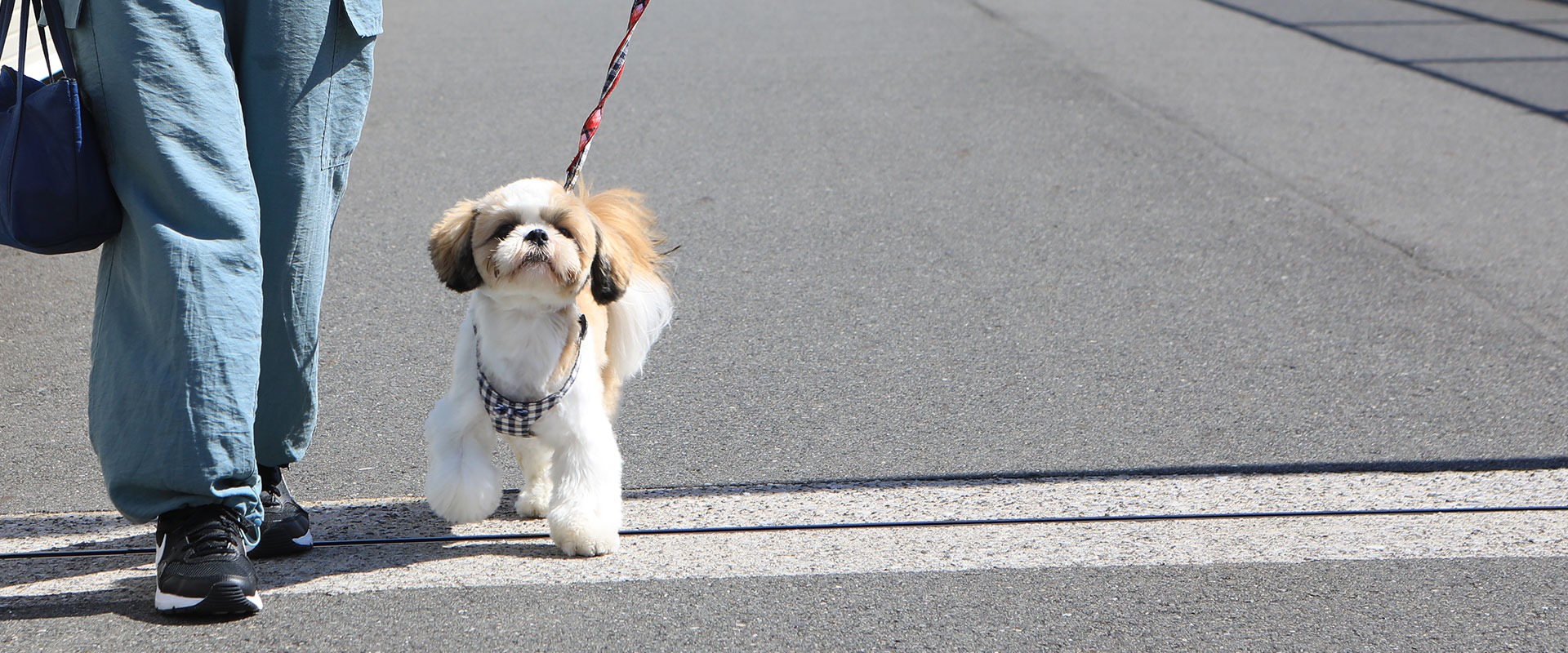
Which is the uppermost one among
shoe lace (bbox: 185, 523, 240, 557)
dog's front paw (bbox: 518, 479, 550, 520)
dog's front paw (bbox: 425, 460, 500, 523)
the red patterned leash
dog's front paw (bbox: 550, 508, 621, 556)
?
the red patterned leash

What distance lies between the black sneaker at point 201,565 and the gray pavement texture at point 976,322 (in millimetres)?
62

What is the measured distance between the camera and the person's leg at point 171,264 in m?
2.44

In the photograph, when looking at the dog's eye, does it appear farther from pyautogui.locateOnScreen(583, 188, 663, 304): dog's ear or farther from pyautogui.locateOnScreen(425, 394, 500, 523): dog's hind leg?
pyautogui.locateOnScreen(425, 394, 500, 523): dog's hind leg

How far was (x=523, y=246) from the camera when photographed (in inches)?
104

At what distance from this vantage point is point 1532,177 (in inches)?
266

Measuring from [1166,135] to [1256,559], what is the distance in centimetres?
468

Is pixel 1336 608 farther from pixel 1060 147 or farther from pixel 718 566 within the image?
pixel 1060 147

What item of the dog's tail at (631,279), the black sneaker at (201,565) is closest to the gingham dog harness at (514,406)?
the dog's tail at (631,279)

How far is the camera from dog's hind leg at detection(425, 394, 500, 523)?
2875mm

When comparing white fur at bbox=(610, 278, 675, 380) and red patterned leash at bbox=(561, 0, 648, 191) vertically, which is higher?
red patterned leash at bbox=(561, 0, 648, 191)

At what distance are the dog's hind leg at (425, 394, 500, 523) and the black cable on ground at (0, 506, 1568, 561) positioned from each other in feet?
0.57

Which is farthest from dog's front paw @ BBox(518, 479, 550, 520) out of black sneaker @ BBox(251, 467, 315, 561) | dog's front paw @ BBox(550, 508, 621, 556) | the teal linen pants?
the teal linen pants

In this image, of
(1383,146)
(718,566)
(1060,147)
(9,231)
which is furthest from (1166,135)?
(9,231)

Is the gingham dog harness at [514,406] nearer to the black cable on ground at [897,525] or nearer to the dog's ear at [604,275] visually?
the dog's ear at [604,275]
